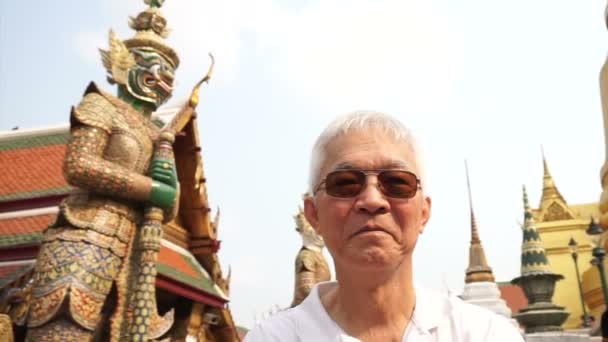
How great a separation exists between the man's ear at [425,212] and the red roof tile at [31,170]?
6415mm

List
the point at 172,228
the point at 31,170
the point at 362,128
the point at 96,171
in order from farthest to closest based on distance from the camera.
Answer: the point at 31,170 → the point at 172,228 → the point at 96,171 → the point at 362,128

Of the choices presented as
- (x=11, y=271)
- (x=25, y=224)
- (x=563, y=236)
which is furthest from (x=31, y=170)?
(x=563, y=236)

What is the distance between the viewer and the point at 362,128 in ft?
4.99


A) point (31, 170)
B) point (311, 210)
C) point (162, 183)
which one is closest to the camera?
point (311, 210)

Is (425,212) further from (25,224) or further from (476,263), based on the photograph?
(476,263)

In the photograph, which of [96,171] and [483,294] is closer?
[96,171]

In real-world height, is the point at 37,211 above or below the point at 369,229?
above

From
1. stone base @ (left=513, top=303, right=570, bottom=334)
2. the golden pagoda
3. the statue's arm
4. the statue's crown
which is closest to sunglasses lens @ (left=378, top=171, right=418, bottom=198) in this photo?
the statue's arm

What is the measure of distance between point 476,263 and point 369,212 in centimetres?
1462

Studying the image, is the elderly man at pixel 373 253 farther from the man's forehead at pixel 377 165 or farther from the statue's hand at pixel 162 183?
the statue's hand at pixel 162 183

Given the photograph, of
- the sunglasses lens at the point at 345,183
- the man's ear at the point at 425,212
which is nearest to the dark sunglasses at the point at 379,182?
the sunglasses lens at the point at 345,183

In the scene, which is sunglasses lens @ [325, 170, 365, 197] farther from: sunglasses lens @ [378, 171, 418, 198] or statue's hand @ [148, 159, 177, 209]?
statue's hand @ [148, 159, 177, 209]

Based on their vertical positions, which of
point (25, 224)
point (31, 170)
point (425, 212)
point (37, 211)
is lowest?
point (425, 212)

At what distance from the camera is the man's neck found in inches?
57.2
